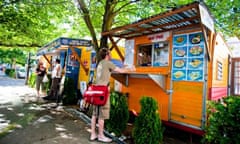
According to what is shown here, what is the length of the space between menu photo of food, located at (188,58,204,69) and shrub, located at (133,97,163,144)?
64.0 inches

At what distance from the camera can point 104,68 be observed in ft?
13.7

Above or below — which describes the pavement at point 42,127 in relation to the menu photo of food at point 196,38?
below

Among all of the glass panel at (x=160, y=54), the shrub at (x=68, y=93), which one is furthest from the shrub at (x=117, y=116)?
the shrub at (x=68, y=93)

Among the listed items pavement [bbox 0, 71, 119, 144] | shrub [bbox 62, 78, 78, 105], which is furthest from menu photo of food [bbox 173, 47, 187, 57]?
shrub [bbox 62, 78, 78, 105]

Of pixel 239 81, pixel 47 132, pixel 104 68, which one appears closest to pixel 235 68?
pixel 239 81

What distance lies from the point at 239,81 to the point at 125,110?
780 cm

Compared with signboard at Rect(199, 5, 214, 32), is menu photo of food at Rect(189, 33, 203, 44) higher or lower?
lower

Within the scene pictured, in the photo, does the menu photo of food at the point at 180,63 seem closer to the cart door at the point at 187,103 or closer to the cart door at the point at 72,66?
the cart door at the point at 187,103

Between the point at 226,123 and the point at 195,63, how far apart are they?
6.00 ft

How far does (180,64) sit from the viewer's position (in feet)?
17.0

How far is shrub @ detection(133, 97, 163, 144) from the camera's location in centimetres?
396

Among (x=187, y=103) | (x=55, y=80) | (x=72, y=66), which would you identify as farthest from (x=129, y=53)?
(x=55, y=80)

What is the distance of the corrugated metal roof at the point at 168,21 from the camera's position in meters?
4.03

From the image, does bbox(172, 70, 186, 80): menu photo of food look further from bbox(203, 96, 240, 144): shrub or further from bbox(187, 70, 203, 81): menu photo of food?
bbox(203, 96, 240, 144): shrub
